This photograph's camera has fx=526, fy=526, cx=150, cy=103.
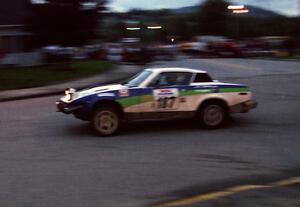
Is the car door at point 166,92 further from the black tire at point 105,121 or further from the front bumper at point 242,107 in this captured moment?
the front bumper at point 242,107

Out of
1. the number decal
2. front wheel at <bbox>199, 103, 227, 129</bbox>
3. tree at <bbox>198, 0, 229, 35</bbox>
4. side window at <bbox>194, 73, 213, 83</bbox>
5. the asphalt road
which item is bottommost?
the asphalt road

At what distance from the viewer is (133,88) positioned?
1062 cm

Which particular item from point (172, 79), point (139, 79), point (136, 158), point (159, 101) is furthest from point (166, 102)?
point (136, 158)

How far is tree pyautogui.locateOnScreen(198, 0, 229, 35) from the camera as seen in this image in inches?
3765

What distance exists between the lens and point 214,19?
9638cm

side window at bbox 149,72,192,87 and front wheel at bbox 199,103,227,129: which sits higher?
side window at bbox 149,72,192,87

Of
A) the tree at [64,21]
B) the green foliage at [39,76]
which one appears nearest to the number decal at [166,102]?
the green foliage at [39,76]

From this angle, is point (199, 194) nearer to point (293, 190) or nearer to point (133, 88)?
point (293, 190)

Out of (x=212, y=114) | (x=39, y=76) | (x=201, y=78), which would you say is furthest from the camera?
(x=39, y=76)

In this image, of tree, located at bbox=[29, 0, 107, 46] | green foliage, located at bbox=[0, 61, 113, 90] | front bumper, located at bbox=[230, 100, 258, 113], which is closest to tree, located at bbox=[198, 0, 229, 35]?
tree, located at bbox=[29, 0, 107, 46]

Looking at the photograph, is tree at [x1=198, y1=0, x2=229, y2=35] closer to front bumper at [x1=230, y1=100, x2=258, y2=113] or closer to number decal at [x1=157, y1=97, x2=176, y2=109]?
front bumper at [x1=230, y1=100, x2=258, y2=113]

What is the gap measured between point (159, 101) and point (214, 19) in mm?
87821

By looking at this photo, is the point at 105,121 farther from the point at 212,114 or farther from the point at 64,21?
the point at 64,21

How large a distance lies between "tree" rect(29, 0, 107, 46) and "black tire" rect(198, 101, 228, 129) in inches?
682
